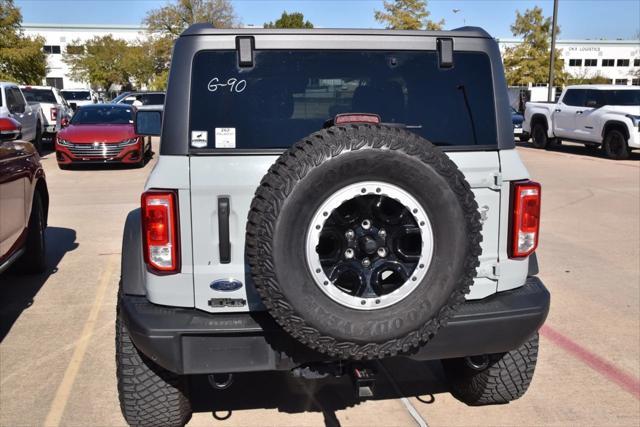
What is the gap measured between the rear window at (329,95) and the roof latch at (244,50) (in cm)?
4

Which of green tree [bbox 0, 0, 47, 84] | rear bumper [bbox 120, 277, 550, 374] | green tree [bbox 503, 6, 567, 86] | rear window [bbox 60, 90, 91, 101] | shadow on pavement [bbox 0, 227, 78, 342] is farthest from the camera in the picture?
green tree [bbox 503, 6, 567, 86]

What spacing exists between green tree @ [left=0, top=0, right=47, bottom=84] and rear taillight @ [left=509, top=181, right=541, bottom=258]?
110 ft

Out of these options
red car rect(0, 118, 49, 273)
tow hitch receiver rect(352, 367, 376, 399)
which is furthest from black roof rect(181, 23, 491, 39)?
red car rect(0, 118, 49, 273)

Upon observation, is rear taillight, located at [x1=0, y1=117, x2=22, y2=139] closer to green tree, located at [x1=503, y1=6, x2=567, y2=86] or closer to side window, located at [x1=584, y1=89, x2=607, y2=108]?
side window, located at [x1=584, y1=89, x2=607, y2=108]

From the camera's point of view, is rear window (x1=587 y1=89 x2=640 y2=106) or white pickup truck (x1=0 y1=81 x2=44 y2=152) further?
rear window (x1=587 y1=89 x2=640 y2=106)

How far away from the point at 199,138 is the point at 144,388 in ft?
4.27

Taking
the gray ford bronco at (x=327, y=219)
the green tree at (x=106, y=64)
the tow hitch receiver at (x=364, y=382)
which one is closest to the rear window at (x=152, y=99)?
the gray ford bronco at (x=327, y=219)

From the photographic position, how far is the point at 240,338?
2834mm

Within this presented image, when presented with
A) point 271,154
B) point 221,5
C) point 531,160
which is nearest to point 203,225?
point 271,154

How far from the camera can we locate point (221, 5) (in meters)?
55.9

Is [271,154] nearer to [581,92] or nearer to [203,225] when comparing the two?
[203,225]

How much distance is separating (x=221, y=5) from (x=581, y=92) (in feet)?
144

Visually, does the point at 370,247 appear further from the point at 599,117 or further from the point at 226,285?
the point at 599,117

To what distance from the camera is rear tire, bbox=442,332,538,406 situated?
3.49 meters
